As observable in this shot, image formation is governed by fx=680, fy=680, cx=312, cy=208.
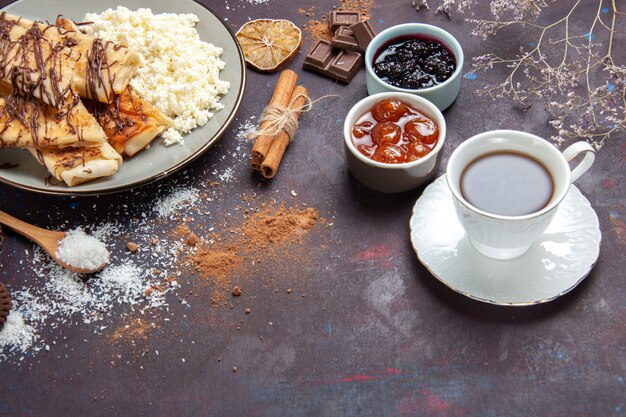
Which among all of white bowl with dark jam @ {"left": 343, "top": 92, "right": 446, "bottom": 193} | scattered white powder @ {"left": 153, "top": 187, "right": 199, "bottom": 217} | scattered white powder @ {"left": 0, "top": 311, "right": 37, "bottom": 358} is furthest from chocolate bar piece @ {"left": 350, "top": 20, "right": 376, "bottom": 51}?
scattered white powder @ {"left": 0, "top": 311, "right": 37, "bottom": 358}

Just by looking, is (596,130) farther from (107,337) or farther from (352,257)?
(107,337)

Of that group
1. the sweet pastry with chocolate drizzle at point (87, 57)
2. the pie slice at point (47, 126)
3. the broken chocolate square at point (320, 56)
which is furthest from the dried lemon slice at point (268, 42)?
the pie slice at point (47, 126)

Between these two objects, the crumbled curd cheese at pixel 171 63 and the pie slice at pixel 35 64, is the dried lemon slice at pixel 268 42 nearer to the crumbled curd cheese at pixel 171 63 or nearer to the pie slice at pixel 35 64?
the crumbled curd cheese at pixel 171 63

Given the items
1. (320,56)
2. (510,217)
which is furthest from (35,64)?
(510,217)

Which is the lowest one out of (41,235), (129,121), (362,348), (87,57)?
(362,348)

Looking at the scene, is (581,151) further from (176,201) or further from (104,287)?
(104,287)

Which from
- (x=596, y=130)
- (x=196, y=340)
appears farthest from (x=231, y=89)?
(x=596, y=130)
